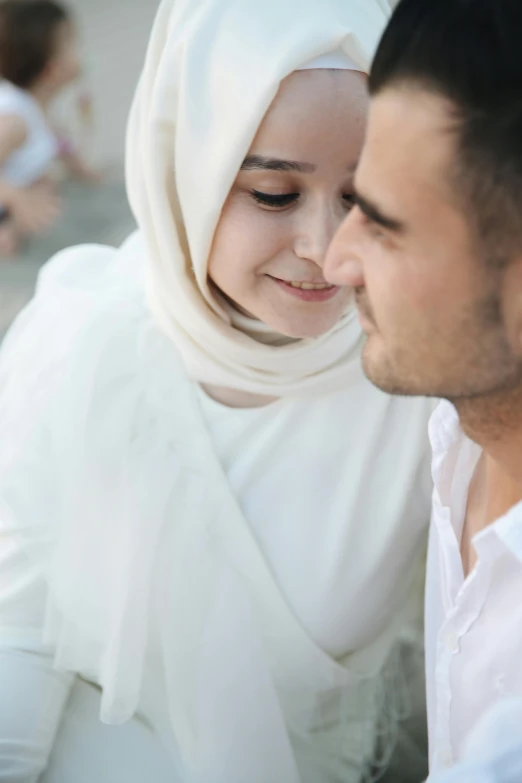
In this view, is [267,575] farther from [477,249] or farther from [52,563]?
[477,249]

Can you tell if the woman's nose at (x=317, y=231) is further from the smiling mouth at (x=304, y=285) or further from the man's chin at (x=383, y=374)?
→ the man's chin at (x=383, y=374)

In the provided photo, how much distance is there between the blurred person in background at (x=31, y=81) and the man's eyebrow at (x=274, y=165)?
2120 millimetres

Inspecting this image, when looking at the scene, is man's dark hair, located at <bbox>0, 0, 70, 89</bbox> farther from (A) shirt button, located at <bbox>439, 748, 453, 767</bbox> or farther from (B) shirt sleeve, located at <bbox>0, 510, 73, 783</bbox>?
(A) shirt button, located at <bbox>439, 748, 453, 767</bbox>

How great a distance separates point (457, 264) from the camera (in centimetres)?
69

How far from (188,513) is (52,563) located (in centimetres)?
18

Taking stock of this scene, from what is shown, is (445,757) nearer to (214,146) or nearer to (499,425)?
(499,425)

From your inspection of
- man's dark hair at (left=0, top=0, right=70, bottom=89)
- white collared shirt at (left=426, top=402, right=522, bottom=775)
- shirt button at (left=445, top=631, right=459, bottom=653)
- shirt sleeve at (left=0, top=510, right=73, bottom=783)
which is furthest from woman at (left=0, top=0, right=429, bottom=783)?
man's dark hair at (left=0, top=0, right=70, bottom=89)

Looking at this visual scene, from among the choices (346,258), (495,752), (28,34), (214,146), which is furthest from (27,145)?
(495,752)

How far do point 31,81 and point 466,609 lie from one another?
296cm

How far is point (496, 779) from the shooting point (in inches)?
21.4

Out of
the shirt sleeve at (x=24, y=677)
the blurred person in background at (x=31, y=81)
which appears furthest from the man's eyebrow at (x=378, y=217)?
the blurred person in background at (x=31, y=81)

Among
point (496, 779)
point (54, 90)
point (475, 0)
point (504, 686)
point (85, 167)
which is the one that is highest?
point (475, 0)

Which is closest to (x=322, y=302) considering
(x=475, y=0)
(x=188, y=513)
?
(x=188, y=513)

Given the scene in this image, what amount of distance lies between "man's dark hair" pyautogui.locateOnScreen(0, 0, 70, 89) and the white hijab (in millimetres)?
2321
